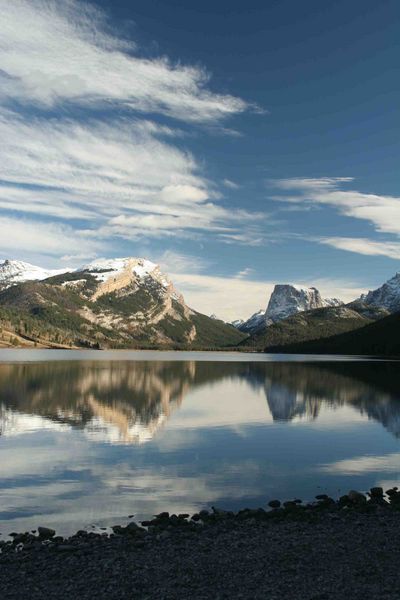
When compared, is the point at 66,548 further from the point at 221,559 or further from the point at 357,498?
the point at 357,498

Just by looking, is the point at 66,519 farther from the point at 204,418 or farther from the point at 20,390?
the point at 20,390

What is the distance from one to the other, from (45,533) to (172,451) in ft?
77.4

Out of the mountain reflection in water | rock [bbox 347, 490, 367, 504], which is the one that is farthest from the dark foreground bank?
the mountain reflection in water

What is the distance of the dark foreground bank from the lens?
64.8 feet

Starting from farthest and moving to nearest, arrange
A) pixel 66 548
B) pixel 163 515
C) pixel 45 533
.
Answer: pixel 163 515, pixel 45 533, pixel 66 548

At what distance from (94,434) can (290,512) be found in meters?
30.4

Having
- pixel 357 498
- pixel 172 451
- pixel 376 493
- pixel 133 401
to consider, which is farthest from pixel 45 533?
pixel 133 401

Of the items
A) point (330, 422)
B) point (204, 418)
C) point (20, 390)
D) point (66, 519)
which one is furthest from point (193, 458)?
point (20, 390)

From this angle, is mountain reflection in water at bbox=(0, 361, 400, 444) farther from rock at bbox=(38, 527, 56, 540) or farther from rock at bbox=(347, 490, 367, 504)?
rock at bbox=(38, 527, 56, 540)

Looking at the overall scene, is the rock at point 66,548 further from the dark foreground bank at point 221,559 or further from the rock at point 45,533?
the rock at point 45,533

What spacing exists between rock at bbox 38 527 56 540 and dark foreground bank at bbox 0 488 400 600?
0.08 meters

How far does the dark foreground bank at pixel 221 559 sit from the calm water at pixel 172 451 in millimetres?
3461

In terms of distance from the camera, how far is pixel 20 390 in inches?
3666

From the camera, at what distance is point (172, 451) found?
4891 centimetres
